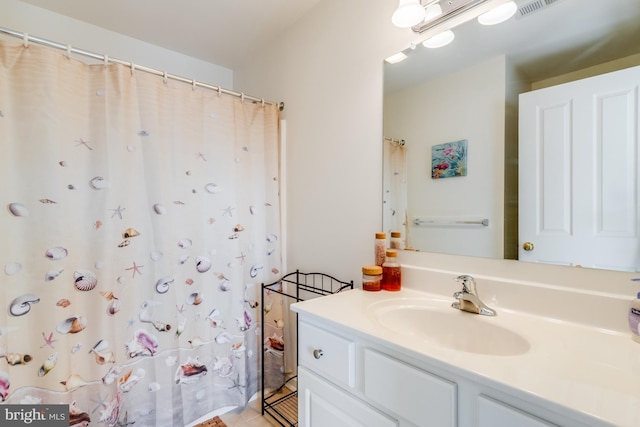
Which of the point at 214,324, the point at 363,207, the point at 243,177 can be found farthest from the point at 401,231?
the point at 214,324

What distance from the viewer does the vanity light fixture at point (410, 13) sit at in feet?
3.70

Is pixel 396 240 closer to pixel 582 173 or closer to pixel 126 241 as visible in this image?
pixel 582 173

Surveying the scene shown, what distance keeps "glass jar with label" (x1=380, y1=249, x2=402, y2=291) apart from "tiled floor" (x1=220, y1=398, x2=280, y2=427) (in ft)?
3.40

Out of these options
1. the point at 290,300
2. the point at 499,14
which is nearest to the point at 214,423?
the point at 290,300

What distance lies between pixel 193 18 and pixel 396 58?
53.3 inches

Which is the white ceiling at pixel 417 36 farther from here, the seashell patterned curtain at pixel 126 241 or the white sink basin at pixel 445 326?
the white sink basin at pixel 445 326

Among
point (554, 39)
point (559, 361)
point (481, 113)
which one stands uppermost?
point (554, 39)

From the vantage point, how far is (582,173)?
0.88 metres

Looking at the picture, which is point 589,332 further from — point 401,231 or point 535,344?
point 401,231

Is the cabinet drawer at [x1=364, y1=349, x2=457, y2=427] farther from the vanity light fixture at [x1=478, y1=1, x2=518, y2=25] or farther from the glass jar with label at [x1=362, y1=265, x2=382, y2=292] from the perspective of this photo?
the vanity light fixture at [x1=478, y1=1, x2=518, y2=25]

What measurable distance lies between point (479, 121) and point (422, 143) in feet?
0.78

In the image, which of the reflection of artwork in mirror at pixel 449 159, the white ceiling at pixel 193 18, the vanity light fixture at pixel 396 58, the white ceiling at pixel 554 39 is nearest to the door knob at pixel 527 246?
the reflection of artwork in mirror at pixel 449 159

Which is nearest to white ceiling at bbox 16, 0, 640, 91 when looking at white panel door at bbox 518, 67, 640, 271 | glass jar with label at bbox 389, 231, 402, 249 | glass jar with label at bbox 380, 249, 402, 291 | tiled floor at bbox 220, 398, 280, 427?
white panel door at bbox 518, 67, 640, 271

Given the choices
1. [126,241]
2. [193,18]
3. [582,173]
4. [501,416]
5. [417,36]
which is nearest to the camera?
[501,416]
